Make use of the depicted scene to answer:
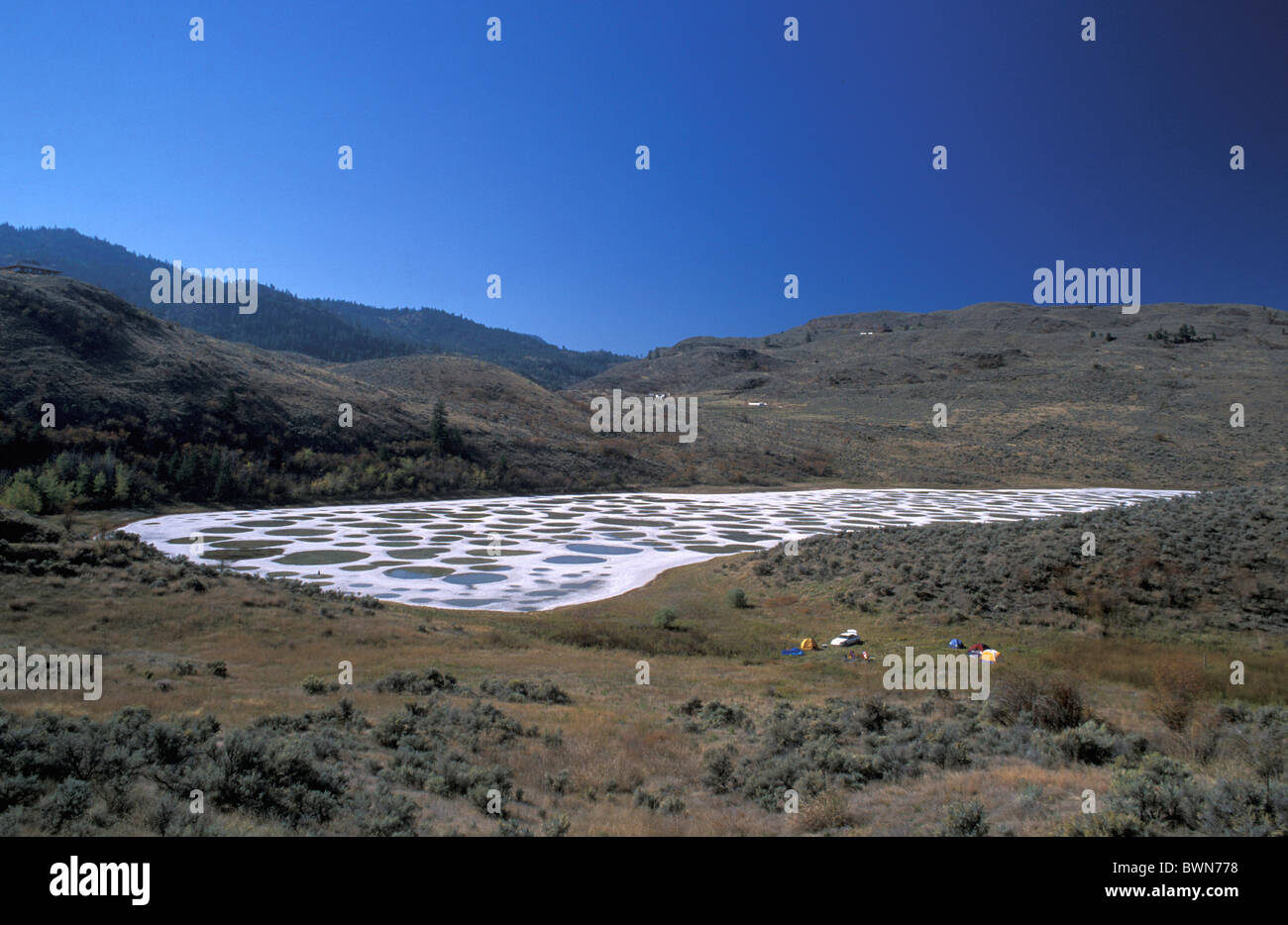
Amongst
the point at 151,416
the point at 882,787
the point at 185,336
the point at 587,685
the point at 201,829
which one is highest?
the point at 185,336

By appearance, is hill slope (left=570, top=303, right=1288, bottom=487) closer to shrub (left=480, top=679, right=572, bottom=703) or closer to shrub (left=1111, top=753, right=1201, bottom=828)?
shrub (left=480, top=679, right=572, bottom=703)

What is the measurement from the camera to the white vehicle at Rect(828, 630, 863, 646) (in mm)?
18391

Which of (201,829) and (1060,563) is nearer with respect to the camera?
(201,829)

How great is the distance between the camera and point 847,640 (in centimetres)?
1848

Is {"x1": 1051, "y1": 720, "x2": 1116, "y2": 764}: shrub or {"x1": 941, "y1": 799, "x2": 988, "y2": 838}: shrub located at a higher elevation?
{"x1": 941, "y1": 799, "x2": 988, "y2": 838}: shrub

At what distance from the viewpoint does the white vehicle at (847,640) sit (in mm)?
18391

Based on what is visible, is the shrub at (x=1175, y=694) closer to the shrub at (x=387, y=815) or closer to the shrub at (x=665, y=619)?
the shrub at (x=387, y=815)

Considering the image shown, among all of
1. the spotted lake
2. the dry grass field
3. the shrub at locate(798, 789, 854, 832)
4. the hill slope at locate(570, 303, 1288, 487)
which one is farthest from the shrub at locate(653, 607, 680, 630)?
the hill slope at locate(570, 303, 1288, 487)

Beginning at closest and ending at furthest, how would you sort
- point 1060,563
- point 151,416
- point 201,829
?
1. point 201,829
2. point 1060,563
3. point 151,416

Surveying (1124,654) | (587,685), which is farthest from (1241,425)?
(587,685)

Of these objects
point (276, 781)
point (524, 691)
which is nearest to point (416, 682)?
point (524, 691)

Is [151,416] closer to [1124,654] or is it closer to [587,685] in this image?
[587,685]

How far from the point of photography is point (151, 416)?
51500mm

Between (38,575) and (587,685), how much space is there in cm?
1628
